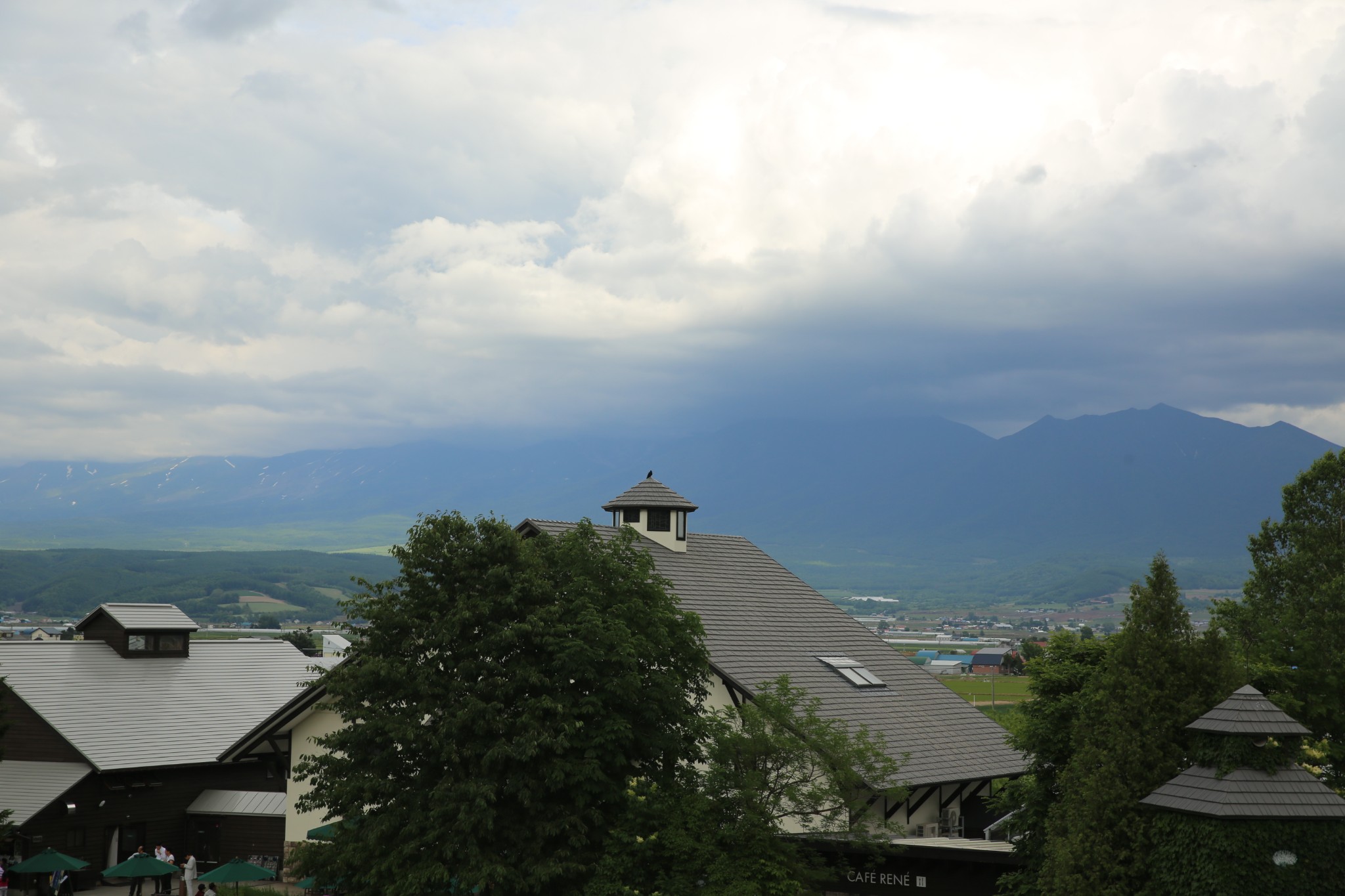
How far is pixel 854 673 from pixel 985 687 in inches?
4178

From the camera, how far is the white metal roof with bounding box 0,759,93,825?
3756 centimetres

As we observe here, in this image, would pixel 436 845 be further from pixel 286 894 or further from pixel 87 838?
pixel 87 838

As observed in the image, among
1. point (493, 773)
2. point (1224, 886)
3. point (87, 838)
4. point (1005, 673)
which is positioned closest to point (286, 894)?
point (87, 838)

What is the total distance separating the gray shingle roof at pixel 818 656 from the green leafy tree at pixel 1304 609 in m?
7.72

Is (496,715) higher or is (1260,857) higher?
(496,715)

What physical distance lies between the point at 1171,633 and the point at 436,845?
47.9 ft

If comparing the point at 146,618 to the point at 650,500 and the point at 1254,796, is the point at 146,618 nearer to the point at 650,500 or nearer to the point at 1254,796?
the point at 650,500

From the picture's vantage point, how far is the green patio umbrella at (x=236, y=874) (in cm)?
3061

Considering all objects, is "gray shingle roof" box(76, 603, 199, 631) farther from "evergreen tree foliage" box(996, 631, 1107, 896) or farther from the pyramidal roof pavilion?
the pyramidal roof pavilion

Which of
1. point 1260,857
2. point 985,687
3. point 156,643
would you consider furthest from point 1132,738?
point 985,687

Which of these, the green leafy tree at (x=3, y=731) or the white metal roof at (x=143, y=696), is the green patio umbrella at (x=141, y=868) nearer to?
the green leafy tree at (x=3, y=731)

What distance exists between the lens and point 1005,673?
166m

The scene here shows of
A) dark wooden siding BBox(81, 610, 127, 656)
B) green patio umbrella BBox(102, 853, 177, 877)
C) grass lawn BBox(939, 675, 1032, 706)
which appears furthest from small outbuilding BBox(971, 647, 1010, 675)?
green patio umbrella BBox(102, 853, 177, 877)

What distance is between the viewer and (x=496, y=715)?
2297cm
